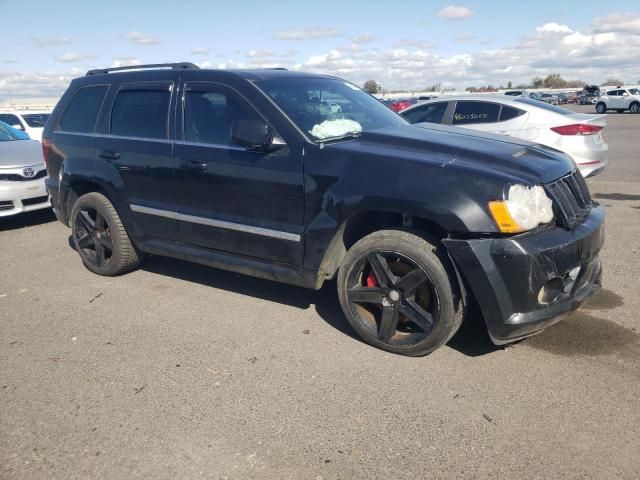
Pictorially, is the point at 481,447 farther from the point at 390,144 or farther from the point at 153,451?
the point at 390,144

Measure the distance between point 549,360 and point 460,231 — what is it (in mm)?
1097

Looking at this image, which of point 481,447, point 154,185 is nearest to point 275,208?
point 154,185

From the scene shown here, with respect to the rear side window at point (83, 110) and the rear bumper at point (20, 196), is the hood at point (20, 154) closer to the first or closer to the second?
the rear bumper at point (20, 196)

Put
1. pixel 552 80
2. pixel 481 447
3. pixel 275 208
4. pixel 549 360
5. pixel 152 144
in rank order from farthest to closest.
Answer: pixel 552 80 < pixel 152 144 < pixel 275 208 < pixel 549 360 < pixel 481 447

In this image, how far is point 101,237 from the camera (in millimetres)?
5336

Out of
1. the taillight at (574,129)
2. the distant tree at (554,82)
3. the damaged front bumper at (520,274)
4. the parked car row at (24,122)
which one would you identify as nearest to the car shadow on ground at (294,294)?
the damaged front bumper at (520,274)

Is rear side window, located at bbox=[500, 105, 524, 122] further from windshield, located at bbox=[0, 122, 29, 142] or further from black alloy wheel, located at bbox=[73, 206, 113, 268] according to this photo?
windshield, located at bbox=[0, 122, 29, 142]

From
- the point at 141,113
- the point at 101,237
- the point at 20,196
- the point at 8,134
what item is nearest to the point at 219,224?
the point at 141,113

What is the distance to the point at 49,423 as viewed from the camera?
120 inches

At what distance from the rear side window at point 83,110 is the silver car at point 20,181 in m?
2.53

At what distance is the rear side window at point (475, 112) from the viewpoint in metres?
8.50

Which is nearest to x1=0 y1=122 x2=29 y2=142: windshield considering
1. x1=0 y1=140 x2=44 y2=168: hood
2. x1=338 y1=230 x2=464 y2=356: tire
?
x1=0 y1=140 x2=44 y2=168: hood

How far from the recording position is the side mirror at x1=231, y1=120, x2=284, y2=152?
388cm

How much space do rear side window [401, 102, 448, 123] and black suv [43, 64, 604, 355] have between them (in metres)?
4.02
